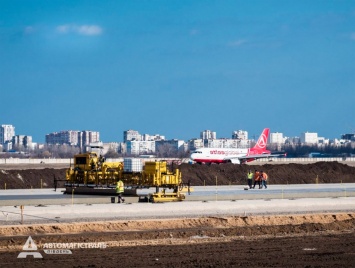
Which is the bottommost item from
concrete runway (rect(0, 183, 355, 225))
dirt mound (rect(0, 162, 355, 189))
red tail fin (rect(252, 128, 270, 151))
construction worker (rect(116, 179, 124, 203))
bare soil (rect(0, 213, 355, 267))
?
bare soil (rect(0, 213, 355, 267))

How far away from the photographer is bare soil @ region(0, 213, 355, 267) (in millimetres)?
22625

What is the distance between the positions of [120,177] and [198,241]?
18.7 m

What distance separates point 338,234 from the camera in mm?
30562

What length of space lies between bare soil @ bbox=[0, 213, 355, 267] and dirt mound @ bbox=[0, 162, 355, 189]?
109 ft

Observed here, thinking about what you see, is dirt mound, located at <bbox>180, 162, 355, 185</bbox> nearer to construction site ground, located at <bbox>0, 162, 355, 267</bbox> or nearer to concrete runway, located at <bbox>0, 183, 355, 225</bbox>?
concrete runway, located at <bbox>0, 183, 355, 225</bbox>

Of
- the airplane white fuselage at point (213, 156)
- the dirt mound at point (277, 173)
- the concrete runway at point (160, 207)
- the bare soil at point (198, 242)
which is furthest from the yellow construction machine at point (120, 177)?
the airplane white fuselage at point (213, 156)

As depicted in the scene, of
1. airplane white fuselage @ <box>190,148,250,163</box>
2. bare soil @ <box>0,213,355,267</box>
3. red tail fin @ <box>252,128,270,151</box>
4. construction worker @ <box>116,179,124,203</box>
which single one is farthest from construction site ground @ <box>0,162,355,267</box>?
red tail fin @ <box>252,128,270,151</box>

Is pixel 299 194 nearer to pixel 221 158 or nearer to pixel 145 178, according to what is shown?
pixel 145 178

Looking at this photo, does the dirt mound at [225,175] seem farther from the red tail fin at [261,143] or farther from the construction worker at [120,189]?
the red tail fin at [261,143]

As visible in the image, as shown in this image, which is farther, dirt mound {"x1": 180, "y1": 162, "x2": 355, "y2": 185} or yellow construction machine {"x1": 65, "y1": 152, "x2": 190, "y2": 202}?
dirt mound {"x1": 180, "y1": 162, "x2": 355, "y2": 185}

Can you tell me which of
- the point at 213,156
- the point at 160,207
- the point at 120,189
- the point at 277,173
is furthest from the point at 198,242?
the point at 213,156

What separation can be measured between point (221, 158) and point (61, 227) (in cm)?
6706

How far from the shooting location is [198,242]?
27.5 m

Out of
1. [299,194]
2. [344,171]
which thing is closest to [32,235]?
[299,194]
